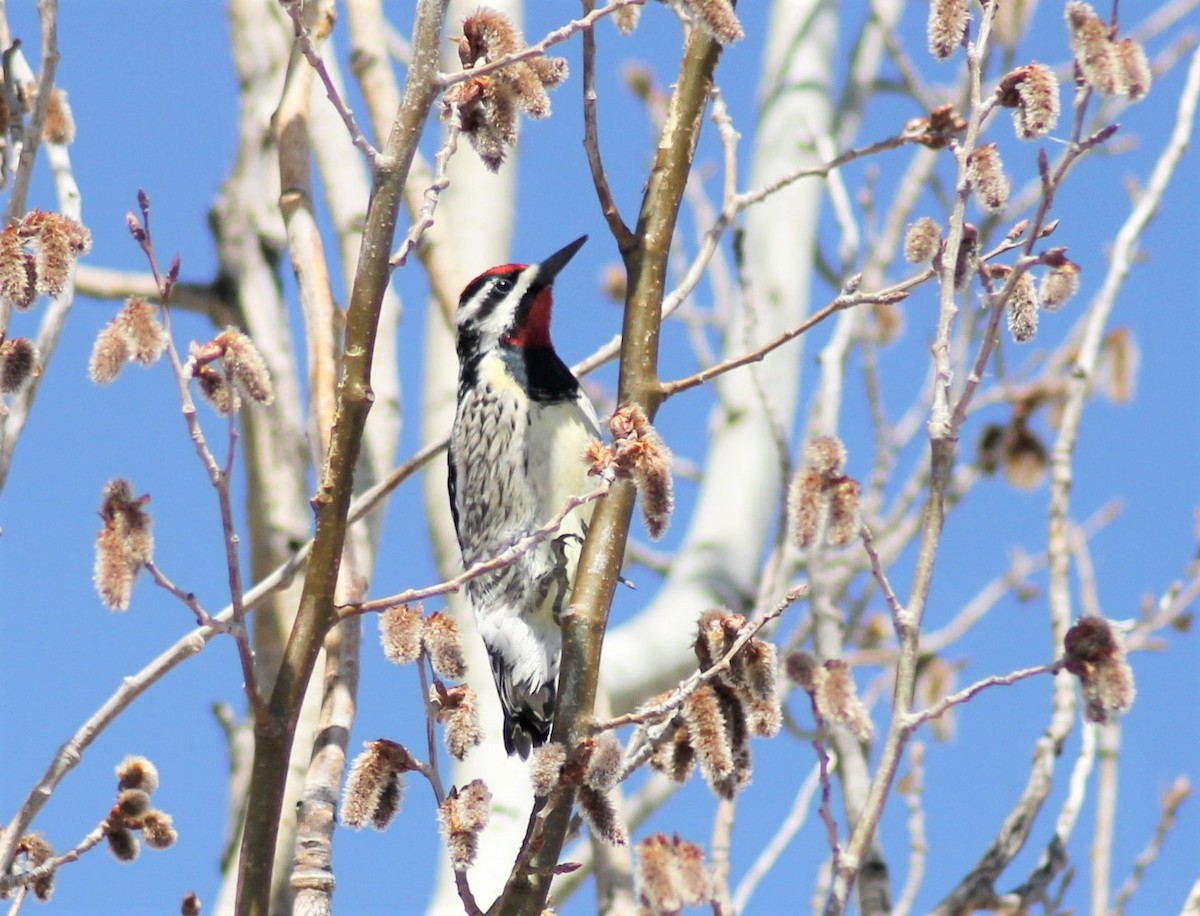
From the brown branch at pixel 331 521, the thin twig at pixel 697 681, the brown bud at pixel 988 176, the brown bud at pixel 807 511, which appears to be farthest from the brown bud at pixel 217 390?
the brown bud at pixel 988 176

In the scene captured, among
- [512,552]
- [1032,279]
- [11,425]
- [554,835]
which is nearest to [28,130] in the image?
[11,425]

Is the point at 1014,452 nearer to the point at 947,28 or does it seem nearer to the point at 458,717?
the point at 947,28

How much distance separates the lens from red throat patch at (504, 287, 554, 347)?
4469mm

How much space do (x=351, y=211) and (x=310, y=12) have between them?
28.4 inches

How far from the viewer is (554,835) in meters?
2.15

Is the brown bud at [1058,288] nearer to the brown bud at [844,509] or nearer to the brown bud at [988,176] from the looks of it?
the brown bud at [988,176]

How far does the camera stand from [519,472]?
13.9 feet

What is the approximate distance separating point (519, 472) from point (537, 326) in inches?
19.0

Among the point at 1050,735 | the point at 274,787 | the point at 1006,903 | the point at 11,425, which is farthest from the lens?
the point at 1050,735

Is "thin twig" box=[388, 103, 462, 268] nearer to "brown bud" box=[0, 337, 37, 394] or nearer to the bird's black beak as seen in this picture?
"brown bud" box=[0, 337, 37, 394]

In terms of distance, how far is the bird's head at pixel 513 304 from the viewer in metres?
4.46

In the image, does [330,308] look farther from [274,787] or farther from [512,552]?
[274,787]

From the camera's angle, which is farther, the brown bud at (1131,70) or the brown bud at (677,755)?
the brown bud at (1131,70)

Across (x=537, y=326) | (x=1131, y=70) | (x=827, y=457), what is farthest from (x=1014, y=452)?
(x=827, y=457)
